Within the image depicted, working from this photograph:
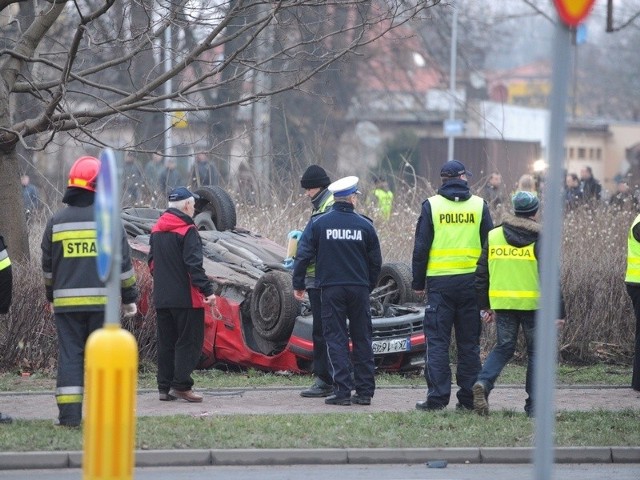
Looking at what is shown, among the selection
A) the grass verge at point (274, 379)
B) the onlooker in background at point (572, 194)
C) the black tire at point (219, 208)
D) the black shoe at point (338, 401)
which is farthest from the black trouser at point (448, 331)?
the onlooker in background at point (572, 194)

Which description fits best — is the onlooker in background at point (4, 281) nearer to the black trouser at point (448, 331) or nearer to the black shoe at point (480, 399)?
the black trouser at point (448, 331)

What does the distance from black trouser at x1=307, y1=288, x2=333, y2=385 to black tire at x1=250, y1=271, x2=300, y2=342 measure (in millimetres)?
613

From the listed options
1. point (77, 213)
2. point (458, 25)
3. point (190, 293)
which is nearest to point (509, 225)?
point (190, 293)

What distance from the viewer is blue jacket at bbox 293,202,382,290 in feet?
35.6

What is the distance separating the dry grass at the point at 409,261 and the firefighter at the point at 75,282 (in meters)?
3.28

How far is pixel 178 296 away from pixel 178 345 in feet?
1.41

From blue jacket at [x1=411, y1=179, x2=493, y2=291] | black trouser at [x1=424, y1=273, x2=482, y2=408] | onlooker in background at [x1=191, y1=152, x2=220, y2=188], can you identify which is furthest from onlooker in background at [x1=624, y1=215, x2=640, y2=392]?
onlooker in background at [x1=191, y1=152, x2=220, y2=188]

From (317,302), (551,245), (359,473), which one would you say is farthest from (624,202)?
(551,245)

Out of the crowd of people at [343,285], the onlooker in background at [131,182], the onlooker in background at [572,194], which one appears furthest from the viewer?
the onlooker in background at [131,182]

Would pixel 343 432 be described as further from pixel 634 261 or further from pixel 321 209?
pixel 634 261

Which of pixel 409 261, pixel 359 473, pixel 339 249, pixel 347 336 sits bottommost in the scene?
pixel 359 473

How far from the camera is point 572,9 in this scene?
4980 mm

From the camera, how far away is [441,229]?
1042 cm

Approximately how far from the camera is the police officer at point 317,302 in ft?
37.1
